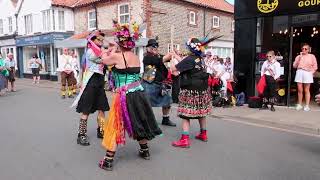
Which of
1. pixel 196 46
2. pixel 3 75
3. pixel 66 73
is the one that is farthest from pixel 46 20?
pixel 196 46

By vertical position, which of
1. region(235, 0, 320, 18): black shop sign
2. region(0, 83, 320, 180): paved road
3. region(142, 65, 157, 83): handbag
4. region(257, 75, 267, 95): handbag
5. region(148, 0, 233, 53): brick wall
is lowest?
region(0, 83, 320, 180): paved road

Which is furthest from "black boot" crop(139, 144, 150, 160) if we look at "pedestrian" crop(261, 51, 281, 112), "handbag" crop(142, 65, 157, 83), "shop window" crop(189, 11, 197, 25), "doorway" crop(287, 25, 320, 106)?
"shop window" crop(189, 11, 197, 25)

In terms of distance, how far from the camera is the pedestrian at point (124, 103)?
4.85m

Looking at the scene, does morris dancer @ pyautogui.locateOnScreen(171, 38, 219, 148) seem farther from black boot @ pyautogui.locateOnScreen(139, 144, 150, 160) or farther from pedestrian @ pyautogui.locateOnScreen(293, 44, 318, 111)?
pedestrian @ pyautogui.locateOnScreen(293, 44, 318, 111)

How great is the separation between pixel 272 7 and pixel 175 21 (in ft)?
40.1

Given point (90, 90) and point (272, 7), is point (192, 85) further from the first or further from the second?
point (272, 7)

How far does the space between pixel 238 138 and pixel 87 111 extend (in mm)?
2823

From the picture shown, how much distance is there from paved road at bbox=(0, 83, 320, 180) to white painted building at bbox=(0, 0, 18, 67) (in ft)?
79.0

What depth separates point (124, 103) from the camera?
A: 4891 mm

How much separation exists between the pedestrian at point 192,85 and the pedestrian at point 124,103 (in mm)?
1043

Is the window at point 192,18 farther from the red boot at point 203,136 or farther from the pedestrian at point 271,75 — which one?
the red boot at point 203,136

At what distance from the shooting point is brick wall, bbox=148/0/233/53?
20.2 metres

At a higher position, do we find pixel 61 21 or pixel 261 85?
pixel 61 21

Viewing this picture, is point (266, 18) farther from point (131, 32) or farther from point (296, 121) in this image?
point (131, 32)
